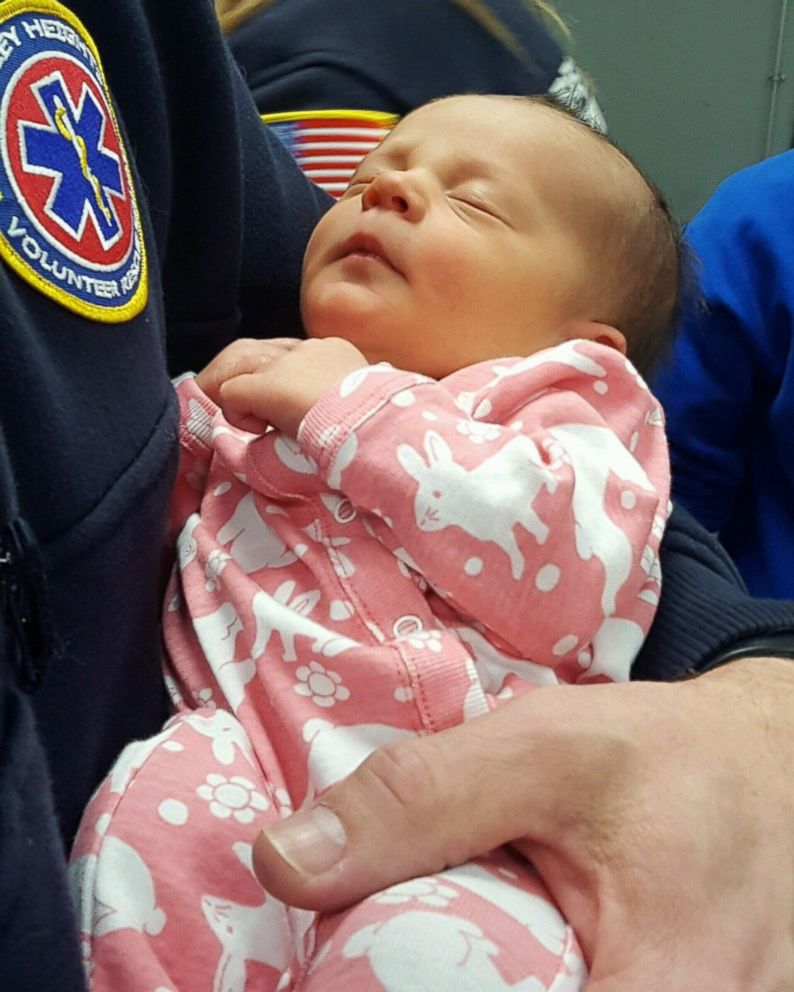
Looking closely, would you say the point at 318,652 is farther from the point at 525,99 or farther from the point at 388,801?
the point at 525,99

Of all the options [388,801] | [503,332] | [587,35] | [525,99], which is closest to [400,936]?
[388,801]

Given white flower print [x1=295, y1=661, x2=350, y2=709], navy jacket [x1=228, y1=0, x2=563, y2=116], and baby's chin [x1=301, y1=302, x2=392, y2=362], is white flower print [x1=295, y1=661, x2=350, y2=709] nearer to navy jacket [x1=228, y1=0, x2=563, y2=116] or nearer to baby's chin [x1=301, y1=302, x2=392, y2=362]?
baby's chin [x1=301, y1=302, x2=392, y2=362]

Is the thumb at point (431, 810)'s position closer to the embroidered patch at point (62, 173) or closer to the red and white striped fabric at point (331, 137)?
the embroidered patch at point (62, 173)

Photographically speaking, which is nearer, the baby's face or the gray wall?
the baby's face

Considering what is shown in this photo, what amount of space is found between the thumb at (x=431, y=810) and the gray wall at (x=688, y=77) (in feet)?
7.71

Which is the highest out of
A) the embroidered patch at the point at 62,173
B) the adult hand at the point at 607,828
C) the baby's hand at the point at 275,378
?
the embroidered patch at the point at 62,173

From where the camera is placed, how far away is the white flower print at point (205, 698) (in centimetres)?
63

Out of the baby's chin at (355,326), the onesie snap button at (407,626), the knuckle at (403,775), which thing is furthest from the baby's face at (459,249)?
the knuckle at (403,775)

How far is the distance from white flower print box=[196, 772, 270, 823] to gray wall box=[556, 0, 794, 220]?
236 cm

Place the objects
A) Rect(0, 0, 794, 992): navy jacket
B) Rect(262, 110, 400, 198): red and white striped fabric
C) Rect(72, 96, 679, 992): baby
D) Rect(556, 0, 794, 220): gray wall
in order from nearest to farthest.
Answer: Rect(0, 0, 794, 992): navy jacket < Rect(72, 96, 679, 992): baby < Rect(262, 110, 400, 198): red and white striped fabric < Rect(556, 0, 794, 220): gray wall

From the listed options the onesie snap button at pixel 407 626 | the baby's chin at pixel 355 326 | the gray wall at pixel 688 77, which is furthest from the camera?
the gray wall at pixel 688 77

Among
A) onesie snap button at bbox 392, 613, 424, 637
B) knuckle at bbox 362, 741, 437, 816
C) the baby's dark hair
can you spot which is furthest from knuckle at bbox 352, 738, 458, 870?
the baby's dark hair

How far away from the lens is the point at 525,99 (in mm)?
910

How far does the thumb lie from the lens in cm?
48
